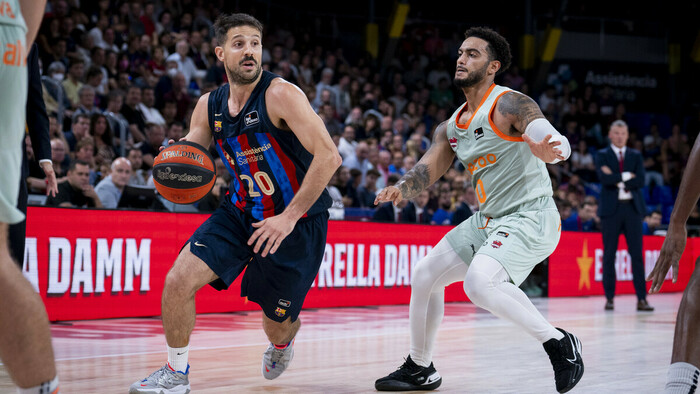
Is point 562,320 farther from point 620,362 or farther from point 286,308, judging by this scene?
point 286,308

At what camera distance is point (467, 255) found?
4.95m

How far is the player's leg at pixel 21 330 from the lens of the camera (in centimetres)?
268

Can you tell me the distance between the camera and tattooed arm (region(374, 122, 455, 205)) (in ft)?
16.8

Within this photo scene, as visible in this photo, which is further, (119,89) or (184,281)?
(119,89)

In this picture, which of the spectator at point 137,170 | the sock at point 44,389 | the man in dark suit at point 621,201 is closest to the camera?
the sock at point 44,389

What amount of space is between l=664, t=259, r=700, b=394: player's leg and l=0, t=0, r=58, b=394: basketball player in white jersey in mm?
2196

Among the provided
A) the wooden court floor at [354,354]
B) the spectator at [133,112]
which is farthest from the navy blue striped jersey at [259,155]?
the spectator at [133,112]

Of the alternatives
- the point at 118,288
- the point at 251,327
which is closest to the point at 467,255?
the point at 251,327

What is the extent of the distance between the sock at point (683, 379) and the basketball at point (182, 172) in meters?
2.68

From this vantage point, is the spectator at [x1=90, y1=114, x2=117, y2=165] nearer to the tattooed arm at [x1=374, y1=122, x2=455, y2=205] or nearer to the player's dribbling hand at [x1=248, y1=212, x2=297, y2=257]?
the tattooed arm at [x1=374, y1=122, x2=455, y2=205]

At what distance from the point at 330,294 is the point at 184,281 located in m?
5.95

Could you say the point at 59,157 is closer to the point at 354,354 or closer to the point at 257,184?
the point at 354,354

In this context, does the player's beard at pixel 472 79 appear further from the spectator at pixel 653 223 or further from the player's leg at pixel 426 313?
the spectator at pixel 653 223

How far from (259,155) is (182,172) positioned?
43 cm
